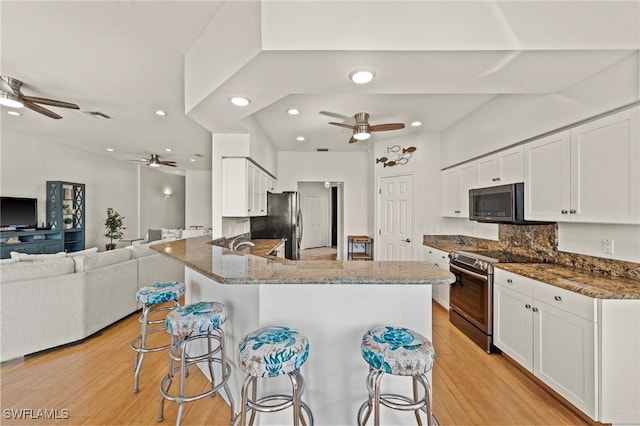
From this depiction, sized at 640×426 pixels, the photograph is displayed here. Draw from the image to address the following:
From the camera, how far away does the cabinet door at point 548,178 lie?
7.27ft

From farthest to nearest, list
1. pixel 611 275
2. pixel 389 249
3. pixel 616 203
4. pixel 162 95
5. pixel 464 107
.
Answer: pixel 389 249
pixel 464 107
pixel 162 95
pixel 611 275
pixel 616 203

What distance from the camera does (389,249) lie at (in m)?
4.70

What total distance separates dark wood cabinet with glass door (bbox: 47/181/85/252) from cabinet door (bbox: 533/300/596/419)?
7.63 m

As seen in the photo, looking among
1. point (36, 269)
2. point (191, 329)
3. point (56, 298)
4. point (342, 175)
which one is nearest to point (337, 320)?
point (191, 329)

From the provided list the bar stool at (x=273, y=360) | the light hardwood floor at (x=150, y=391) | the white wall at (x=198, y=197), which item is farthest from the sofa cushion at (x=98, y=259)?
the white wall at (x=198, y=197)

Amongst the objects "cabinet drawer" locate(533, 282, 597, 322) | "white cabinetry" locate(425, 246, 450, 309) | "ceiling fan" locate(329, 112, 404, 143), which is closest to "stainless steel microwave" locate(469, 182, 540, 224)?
"white cabinetry" locate(425, 246, 450, 309)

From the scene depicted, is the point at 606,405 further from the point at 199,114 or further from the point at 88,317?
the point at 88,317

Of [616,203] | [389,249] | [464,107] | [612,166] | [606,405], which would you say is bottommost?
[606,405]

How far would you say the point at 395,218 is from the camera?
461cm

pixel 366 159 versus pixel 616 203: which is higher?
pixel 366 159

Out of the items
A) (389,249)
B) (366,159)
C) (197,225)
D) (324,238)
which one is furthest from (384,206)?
(197,225)

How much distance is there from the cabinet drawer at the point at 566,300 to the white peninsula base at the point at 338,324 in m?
1.02

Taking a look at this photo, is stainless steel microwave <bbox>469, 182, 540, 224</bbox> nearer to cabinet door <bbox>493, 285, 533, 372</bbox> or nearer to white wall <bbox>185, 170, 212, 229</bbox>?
cabinet door <bbox>493, 285, 533, 372</bbox>

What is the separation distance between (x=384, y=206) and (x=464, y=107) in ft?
6.59
